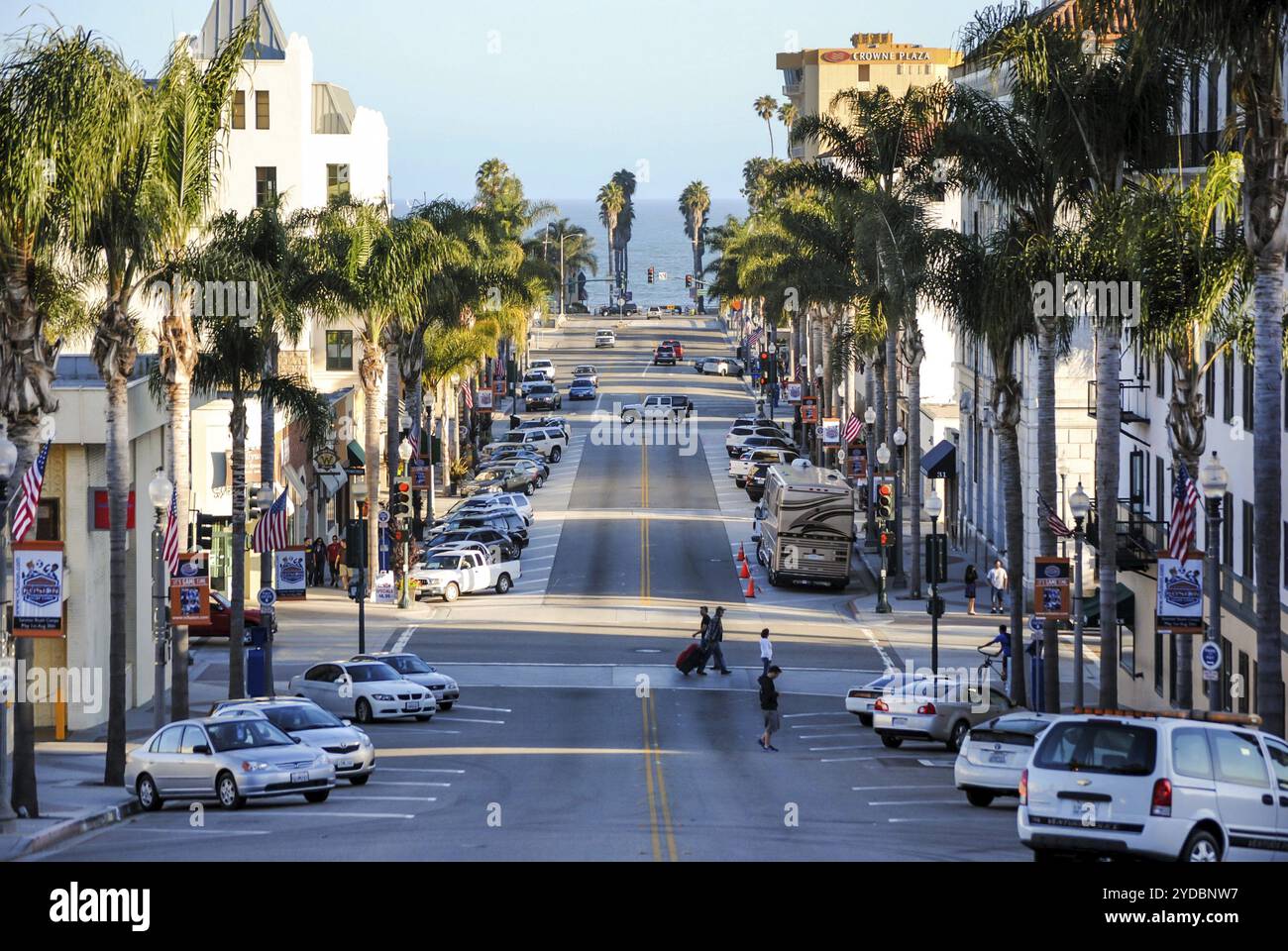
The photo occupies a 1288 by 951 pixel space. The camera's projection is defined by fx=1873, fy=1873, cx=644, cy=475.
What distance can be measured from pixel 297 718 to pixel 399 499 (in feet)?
92.3

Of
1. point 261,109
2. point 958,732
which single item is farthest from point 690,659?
point 261,109

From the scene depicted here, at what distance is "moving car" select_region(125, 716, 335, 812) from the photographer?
2714cm

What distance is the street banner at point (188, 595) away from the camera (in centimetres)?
3372

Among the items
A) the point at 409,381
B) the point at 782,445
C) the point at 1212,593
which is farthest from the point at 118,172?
the point at 782,445

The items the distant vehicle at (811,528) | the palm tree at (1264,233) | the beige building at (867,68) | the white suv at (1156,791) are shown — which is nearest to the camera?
the white suv at (1156,791)

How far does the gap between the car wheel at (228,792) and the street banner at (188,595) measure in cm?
690

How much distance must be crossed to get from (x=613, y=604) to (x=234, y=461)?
19.0m

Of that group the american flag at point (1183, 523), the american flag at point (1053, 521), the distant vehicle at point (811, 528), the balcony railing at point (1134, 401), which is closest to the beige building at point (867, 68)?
the distant vehicle at point (811, 528)

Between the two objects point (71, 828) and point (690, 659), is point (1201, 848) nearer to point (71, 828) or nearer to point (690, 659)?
point (71, 828)

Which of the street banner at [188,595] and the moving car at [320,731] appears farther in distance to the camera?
the street banner at [188,595]

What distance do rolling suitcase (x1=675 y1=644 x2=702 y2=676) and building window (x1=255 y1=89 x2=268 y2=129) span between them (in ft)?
152

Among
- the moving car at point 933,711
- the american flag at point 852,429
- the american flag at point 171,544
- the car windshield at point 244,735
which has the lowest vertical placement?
the moving car at point 933,711

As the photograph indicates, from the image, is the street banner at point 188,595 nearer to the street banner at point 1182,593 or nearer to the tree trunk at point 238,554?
the tree trunk at point 238,554
